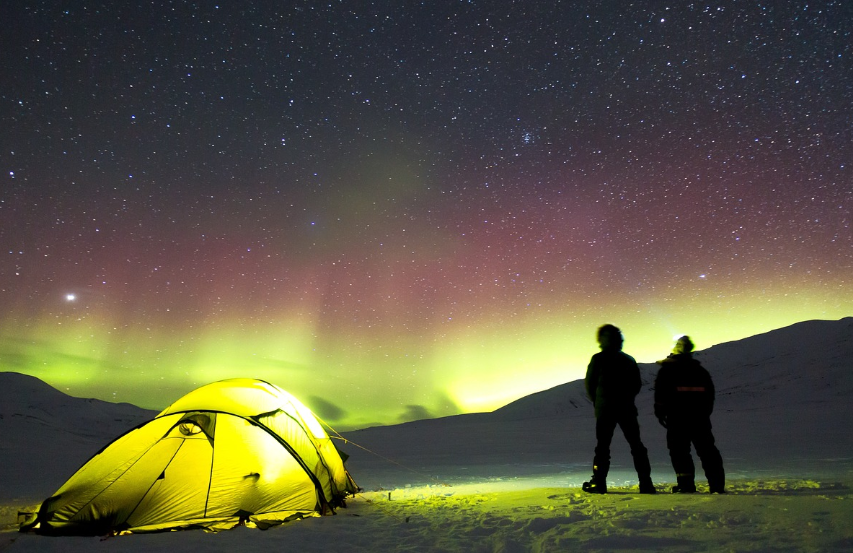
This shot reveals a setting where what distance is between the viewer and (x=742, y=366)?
225 ft

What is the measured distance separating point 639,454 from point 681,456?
0.53 meters

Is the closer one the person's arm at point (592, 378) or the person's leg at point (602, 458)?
the person's leg at point (602, 458)

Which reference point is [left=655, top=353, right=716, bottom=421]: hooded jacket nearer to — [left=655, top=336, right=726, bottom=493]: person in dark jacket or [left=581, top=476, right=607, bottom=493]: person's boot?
[left=655, top=336, right=726, bottom=493]: person in dark jacket

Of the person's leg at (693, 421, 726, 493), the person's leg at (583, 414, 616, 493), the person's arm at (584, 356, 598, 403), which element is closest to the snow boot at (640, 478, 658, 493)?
the person's leg at (583, 414, 616, 493)

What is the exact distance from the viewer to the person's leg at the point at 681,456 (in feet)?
19.6

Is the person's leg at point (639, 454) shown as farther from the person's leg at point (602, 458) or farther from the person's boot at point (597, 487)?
the person's boot at point (597, 487)

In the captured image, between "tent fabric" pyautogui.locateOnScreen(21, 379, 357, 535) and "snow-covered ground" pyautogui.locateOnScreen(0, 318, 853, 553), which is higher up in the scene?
"tent fabric" pyautogui.locateOnScreen(21, 379, 357, 535)

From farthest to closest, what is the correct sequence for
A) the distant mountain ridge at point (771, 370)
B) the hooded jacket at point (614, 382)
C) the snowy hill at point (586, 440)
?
the distant mountain ridge at point (771, 370) < the snowy hill at point (586, 440) < the hooded jacket at point (614, 382)

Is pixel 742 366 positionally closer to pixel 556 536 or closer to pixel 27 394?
pixel 556 536

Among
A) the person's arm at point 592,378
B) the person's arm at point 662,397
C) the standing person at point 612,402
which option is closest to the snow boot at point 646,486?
the standing person at point 612,402

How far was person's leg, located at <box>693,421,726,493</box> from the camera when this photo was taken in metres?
5.92

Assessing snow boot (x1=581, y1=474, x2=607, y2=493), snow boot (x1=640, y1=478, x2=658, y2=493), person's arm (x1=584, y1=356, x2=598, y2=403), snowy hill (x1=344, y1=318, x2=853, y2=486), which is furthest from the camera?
snowy hill (x1=344, y1=318, x2=853, y2=486)

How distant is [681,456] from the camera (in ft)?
20.1

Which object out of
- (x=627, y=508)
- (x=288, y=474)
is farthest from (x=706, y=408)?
(x=288, y=474)
